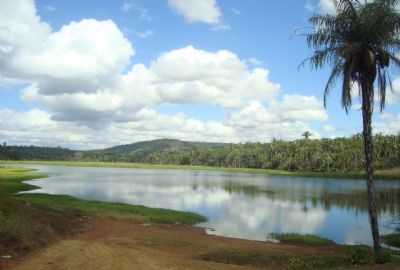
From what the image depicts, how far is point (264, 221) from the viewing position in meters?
41.3

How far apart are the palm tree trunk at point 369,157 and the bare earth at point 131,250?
11.8 ft

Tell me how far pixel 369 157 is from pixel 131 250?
12938 millimetres

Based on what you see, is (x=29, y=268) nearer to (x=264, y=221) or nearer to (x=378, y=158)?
(x=264, y=221)

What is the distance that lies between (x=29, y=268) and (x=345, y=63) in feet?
55.9

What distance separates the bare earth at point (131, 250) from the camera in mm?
17062

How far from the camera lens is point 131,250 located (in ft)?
68.7

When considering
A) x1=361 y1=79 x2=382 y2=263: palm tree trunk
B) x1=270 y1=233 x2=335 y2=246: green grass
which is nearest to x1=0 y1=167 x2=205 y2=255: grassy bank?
x1=270 y1=233 x2=335 y2=246: green grass

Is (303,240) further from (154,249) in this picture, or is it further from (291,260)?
(154,249)

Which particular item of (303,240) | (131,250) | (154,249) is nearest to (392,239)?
(303,240)

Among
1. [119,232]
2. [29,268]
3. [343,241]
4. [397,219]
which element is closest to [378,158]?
[397,219]

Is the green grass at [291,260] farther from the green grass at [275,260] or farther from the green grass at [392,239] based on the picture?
the green grass at [392,239]

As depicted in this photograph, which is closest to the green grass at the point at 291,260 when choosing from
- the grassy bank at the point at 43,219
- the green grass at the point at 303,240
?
the grassy bank at the point at 43,219

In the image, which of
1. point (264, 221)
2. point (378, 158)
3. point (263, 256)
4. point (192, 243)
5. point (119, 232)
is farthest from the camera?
point (378, 158)

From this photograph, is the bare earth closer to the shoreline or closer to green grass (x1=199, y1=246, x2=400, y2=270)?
the shoreline
